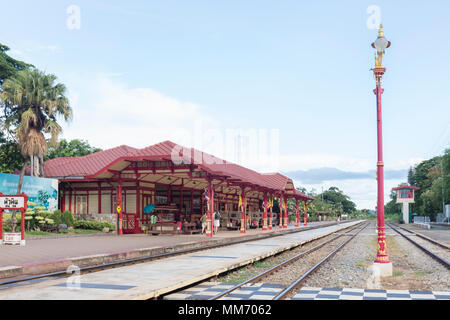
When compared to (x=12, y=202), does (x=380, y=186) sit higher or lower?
higher

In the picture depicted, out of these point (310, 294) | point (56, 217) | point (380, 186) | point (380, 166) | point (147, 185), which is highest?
point (380, 166)

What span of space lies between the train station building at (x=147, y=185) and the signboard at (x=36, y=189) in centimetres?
158

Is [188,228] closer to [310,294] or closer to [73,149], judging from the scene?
[310,294]

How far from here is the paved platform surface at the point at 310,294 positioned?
8.54 metres

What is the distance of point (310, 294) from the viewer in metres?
8.99

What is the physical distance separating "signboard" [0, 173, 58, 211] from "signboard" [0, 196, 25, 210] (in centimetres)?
682

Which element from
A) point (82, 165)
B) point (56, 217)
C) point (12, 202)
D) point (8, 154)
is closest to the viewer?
point (12, 202)

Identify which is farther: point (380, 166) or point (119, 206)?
point (119, 206)

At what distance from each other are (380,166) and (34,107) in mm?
24261

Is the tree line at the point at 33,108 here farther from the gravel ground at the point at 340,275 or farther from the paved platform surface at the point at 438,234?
the paved platform surface at the point at 438,234

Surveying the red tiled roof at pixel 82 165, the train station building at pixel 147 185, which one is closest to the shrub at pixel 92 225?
the train station building at pixel 147 185

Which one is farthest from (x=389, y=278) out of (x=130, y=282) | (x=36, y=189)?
(x=36, y=189)

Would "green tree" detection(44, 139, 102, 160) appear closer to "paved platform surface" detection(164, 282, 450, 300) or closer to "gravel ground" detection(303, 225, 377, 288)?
"gravel ground" detection(303, 225, 377, 288)
